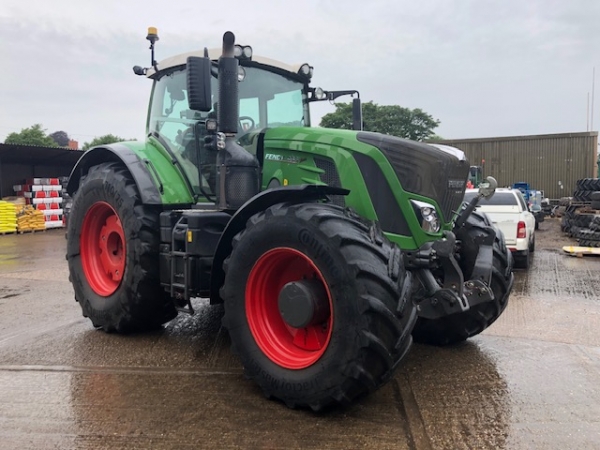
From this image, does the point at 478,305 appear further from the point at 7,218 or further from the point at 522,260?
the point at 7,218

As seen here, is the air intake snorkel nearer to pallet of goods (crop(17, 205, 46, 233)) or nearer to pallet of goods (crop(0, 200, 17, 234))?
pallet of goods (crop(0, 200, 17, 234))

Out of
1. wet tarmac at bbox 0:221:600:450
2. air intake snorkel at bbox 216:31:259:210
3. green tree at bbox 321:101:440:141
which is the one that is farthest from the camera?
green tree at bbox 321:101:440:141

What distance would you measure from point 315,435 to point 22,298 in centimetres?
549

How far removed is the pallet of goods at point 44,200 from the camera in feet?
59.2

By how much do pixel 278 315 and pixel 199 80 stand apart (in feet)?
6.06

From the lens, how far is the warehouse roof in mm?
18078

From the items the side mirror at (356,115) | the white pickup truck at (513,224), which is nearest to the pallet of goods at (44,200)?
the white pickup truck at (513,224)

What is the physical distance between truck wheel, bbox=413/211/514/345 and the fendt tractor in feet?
0.04

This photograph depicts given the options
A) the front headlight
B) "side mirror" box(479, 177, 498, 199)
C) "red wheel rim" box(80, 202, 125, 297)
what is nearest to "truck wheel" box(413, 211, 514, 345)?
"side mirror" box(479, 177, 498, 199)

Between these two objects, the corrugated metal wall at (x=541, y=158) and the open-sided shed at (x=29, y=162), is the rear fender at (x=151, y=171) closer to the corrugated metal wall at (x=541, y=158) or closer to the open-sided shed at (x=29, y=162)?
the open-sided shed at (x=29, y=162)

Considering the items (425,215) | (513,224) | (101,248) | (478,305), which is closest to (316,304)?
(425,215)

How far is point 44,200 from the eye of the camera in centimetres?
1855

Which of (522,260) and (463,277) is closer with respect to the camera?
(463,277)

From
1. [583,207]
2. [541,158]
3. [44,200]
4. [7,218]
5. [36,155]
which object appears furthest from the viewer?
[541,158]
